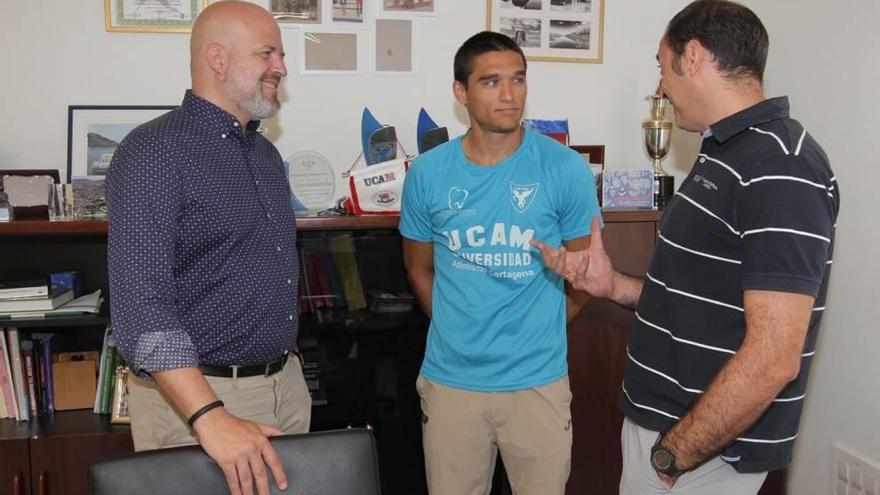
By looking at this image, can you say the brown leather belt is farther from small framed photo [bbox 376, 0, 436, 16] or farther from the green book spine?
small framed photo [bbox 376, 0, 436, 16]

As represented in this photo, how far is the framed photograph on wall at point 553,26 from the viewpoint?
105 inches

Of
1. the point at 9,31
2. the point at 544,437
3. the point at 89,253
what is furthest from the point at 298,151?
the point at 544,437

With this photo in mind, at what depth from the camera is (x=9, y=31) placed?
7.85ft

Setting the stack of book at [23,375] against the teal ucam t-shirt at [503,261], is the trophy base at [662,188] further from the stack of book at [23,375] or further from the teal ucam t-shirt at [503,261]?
the stack of book at [23,375]

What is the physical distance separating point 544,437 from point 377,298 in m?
0.74

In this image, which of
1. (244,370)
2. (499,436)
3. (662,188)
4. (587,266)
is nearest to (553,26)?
(662,188)

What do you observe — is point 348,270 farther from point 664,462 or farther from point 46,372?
point 664,462

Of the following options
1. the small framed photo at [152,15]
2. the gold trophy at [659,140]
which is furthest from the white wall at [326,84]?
the gold trophy at [659,140]

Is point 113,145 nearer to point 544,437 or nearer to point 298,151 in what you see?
point 298,151

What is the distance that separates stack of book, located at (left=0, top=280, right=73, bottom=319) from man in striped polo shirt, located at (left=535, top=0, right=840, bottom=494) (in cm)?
175

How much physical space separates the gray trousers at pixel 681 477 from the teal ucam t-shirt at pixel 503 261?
0.44 m

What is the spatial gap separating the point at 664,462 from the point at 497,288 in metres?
0.72

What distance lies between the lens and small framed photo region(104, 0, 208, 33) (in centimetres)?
244

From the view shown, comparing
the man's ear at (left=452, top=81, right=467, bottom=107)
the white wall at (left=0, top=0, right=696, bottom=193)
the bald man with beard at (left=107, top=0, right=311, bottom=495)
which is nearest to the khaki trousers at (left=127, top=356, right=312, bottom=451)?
the bald man with beard at (left=107, top=0, right=311, bottom=495)
